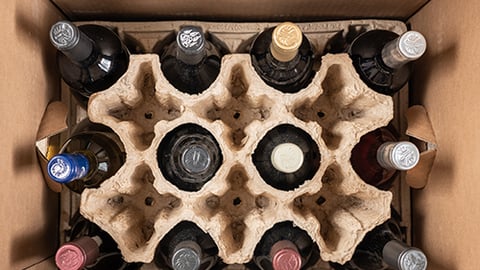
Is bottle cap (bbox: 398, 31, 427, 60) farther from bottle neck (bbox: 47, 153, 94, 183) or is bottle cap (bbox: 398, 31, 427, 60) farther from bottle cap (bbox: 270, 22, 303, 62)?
bottle neck (bbox: 47, 153, 94, 183)

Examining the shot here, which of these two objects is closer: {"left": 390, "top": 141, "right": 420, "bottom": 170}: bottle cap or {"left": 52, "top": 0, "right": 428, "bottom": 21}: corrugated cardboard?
{"left": 390, "top": 141, "right": 420, "bottom": 170}: bottle cap

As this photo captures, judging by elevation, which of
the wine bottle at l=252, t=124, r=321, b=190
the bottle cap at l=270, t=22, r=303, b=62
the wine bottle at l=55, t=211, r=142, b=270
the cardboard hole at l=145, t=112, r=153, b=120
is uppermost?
the bottle cap at l=270, t=22, r=303, b=62

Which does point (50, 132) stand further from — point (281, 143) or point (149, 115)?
point (281, 143)

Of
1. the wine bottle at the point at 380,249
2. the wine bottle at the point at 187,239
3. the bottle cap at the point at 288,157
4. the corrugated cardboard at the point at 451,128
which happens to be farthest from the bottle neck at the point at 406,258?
the wine bottle at the point at 187,239

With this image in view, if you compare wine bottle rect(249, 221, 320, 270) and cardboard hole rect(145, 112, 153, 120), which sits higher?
cardboard hole rect(145, 112, 153, 120)

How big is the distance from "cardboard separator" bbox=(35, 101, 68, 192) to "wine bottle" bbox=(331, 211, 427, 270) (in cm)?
63

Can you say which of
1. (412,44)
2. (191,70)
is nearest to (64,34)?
(191,70)

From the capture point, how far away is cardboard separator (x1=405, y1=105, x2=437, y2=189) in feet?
3.28

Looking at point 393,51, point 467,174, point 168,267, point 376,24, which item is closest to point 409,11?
point 376,24

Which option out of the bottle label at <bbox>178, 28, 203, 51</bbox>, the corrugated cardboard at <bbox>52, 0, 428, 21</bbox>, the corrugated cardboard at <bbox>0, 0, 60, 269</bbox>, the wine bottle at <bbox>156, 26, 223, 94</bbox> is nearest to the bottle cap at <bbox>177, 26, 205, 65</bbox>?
the bottle label at <bbox>178, 28, 203, 51</bbox>

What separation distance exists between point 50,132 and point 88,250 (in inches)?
10.3

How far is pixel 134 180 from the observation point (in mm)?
981

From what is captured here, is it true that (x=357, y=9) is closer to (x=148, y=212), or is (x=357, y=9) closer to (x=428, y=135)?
(x=428, y=135)

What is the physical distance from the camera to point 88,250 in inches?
34.2
